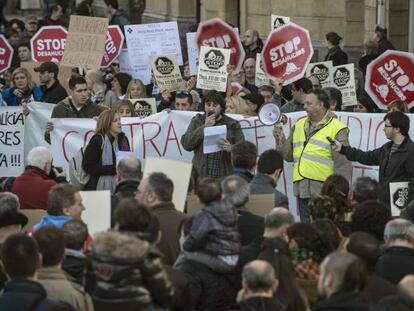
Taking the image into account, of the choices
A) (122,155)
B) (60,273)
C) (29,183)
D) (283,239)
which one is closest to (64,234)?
(60,273)

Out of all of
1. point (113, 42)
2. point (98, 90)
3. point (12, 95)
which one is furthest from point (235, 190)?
point (113, 42)

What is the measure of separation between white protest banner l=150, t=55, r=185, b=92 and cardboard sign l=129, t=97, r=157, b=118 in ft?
4.13

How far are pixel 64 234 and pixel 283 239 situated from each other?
1.41m

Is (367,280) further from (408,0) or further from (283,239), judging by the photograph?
(408,0)

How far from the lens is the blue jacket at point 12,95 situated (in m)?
18.6

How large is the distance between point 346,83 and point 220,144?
3.04 meters

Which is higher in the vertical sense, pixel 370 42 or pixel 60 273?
pixel 370 42

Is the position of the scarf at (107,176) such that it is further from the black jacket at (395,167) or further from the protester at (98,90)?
the protester at (98,90)

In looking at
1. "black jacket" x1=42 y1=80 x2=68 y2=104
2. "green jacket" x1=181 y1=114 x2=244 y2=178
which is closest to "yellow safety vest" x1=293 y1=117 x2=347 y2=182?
"green jacket" x1=181 y1=114 x2=244 y2=178

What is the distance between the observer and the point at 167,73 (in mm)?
18953

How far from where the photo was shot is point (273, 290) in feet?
31.0

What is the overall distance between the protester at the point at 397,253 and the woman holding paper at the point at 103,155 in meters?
4.50

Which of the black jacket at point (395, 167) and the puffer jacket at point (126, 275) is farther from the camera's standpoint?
the black jacket at point (395, 167)

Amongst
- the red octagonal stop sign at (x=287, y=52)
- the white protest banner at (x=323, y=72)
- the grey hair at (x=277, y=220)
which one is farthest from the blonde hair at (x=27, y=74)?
the grey hair at (x=277, y=220)
